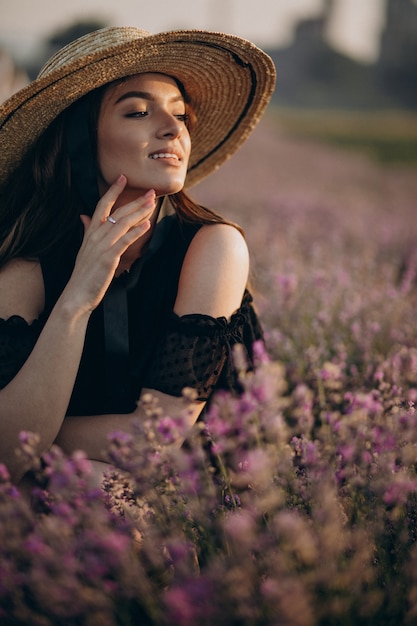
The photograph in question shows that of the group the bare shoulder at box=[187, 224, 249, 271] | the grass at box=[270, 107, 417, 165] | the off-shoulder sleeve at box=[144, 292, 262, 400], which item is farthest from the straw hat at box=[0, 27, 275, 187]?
the grass at box=[270, 107, 417, 165]

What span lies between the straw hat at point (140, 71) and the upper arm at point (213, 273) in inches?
25.5

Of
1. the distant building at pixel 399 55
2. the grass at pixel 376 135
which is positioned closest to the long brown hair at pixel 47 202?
the grass at pixel 376 135

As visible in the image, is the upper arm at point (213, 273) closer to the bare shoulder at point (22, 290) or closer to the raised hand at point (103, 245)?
the raised hand at point (103, 245)

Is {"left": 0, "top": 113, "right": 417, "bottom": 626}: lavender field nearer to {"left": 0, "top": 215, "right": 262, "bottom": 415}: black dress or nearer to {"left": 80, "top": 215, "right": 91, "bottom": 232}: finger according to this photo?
{"left": 0, "top": 215, "right": 262, "bottom": 415}: black dress

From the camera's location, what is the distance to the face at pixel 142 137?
2.27m

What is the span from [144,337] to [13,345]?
0.51 metres

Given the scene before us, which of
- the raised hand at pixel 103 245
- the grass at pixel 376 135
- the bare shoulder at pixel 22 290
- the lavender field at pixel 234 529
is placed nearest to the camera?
the lavender field at pixel 234 529

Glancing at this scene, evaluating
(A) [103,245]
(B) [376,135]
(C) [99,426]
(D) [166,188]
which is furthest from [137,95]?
(B) [376,135]

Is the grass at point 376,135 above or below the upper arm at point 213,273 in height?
above

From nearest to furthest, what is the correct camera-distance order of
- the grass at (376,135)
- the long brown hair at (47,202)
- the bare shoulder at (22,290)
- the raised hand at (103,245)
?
the raised hand at (103,245)
the bare shoulder at (22,290)
the long brown hair at (47,202)
the grass at (376,135)

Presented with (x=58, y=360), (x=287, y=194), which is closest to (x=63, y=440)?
(x=58, y=360)

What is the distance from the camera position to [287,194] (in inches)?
399

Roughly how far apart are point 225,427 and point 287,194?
9.02 metres

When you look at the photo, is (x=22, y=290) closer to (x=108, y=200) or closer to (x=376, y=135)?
(x=108, y=200)
